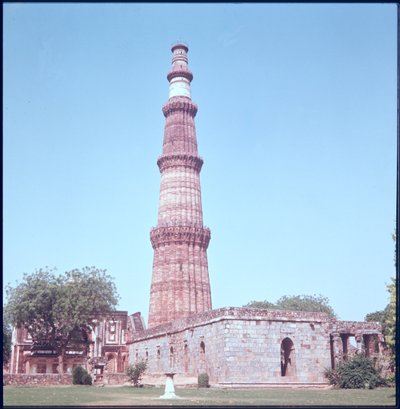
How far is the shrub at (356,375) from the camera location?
2448cm

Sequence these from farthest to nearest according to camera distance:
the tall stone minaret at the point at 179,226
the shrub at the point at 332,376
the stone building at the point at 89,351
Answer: the stone building at the point at 89,351 → the tall stone minaret at the point at 179,226 → the shrub at the point at 332,376

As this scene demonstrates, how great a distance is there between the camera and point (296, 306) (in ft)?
191

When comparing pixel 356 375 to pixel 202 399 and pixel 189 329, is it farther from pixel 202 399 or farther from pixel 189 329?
pixel 202 399

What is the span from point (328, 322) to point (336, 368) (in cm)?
242

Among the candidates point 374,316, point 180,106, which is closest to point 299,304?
point 374,316

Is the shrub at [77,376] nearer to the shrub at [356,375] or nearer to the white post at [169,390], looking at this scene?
the white post at [169,390]

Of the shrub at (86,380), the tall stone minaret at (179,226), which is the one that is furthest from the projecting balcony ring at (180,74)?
the shrub at (86,380)

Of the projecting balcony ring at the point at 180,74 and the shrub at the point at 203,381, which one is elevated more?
the projecting balcony ring at the point at 180,74

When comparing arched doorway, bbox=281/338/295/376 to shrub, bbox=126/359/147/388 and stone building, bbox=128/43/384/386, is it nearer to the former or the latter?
stone building, bbox=128/43/384/386

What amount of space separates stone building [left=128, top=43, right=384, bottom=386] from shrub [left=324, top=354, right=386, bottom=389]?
2.85ft

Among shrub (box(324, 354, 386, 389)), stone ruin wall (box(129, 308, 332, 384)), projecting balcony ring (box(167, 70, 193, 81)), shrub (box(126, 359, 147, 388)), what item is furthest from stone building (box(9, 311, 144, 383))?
shrub (box(324, 354, 386, 389))

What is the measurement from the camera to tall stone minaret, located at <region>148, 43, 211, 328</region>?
125 feet

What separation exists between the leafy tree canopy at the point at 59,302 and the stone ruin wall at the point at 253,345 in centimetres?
901

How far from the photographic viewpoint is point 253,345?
25016mm
